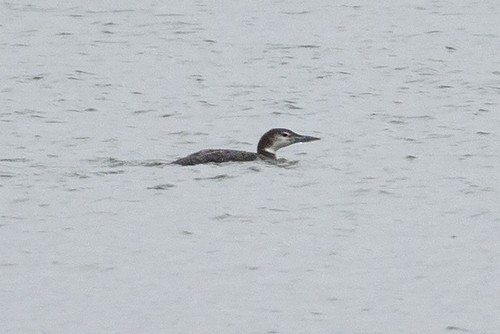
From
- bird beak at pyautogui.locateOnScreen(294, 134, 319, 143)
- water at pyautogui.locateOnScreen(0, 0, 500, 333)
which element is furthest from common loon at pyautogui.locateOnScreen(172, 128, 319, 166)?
water at pyautogui.locateOnScreen(0, 0, 500, 333)

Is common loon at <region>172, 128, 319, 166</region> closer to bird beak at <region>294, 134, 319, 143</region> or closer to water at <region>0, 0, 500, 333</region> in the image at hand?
bird beak at <region>294, 134, 319, 143</region>

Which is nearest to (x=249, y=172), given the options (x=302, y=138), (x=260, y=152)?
(x=260, y=152)

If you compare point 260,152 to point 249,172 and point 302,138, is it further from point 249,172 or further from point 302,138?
point 249,172

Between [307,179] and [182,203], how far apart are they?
72.9 inches

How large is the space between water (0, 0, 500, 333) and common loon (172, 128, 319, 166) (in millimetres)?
105

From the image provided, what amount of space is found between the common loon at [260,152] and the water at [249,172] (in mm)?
105

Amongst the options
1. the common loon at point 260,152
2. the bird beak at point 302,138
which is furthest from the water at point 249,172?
the bird beak at point 302,138

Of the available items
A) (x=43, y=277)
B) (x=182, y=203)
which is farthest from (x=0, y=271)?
(x=182, y=203)

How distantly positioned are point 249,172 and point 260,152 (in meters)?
0.73

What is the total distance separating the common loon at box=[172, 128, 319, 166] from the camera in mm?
16781

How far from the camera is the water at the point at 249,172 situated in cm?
1203

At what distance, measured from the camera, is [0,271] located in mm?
12680

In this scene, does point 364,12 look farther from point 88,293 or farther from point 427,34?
point 88,293

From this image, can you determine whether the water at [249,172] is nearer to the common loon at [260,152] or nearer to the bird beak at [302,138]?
the common loon at [260,152]
